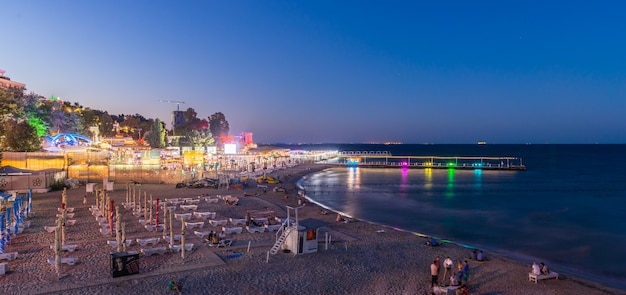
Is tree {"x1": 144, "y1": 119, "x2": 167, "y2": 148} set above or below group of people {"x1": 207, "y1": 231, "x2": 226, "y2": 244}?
above

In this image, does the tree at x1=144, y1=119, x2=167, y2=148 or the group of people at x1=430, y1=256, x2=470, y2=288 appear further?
the tree at x1=144, y1=119, x2=167, y2=148

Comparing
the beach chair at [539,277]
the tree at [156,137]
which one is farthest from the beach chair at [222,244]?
the tree at [156,137]

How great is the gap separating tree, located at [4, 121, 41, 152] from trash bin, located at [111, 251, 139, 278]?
38.5m

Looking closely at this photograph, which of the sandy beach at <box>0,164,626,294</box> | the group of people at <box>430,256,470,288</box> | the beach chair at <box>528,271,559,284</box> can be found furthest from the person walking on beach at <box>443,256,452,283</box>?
the beach chair at <box>528,271,559,284</box>

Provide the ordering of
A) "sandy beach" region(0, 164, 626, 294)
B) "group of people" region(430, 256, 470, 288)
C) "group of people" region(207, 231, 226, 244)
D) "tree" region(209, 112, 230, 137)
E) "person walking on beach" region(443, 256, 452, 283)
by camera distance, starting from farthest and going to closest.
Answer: "tree" region(209, 112, 230, 137)
"group of people" region(207, 231, 226, 244)
"person walking on beach" region(443, 256, 452, 283)
"group of people" region(430, 256, 470, 288)
"sandy beach" region(0, 164, 626, 294)

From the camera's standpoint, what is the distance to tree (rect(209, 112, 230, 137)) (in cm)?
16323

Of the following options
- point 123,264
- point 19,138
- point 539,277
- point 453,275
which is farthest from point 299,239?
point 19,138

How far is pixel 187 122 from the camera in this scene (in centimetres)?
14550

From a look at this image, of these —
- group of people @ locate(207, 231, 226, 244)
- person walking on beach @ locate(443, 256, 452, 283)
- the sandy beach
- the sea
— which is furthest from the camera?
the sea

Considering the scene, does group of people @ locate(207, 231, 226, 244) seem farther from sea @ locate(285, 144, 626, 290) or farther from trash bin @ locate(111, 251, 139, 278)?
sea @ locate(285, 144, 626, 290)

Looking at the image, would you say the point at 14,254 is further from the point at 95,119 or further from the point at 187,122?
the point at 187,122

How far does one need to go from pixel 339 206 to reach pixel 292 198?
434cm

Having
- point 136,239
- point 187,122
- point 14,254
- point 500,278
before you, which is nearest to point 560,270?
point 500,278

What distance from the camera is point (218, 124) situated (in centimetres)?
16538
